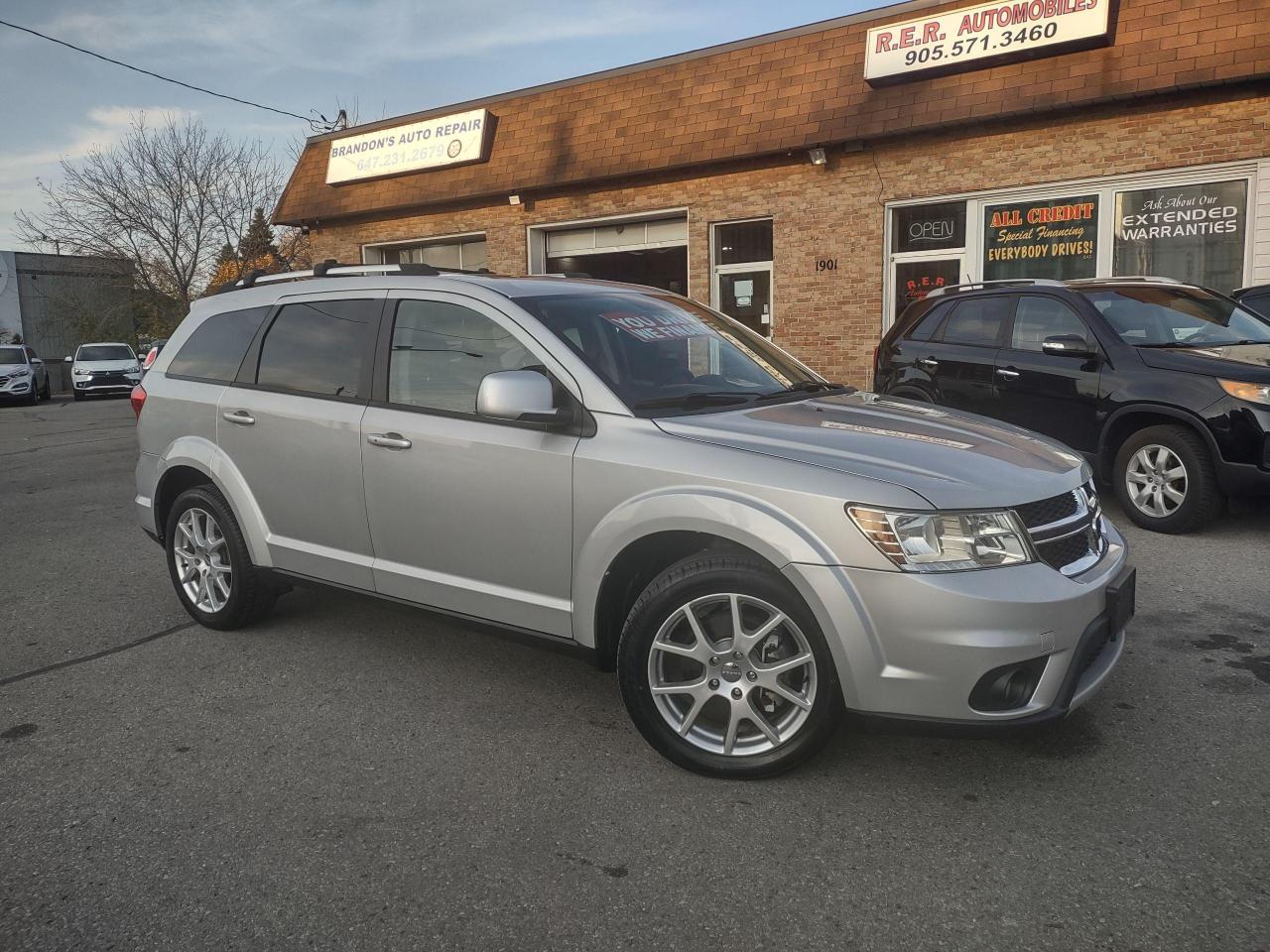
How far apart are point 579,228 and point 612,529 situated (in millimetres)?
13911

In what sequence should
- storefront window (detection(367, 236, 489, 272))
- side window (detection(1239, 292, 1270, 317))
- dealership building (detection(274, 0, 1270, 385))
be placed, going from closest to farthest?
1. side window (detection(1239, 292, 1270, 317))
2. dealership building (detection(274, 0, 1270, 385))
3. storefront window (detection(367, 236, 489, 272))

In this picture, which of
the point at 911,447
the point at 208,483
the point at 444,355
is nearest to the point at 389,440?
the point at 444,355

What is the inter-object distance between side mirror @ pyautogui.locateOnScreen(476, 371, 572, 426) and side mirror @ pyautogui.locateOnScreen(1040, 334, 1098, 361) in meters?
4.94

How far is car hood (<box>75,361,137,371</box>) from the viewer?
1090 inches

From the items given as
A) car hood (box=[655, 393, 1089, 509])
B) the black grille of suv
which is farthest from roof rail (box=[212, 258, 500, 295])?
the black grille of suv

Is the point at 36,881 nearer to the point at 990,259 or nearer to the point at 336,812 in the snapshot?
the point at 336,812

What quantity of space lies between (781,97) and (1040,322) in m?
7.21

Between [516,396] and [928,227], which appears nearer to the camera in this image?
[516,396]

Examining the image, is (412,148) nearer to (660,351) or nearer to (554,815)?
(660,351)

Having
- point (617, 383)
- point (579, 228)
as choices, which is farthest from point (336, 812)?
point (579, 228)

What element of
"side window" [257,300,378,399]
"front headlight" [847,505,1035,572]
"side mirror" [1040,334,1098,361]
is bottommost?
"front headlight" [847,505,1035,572]

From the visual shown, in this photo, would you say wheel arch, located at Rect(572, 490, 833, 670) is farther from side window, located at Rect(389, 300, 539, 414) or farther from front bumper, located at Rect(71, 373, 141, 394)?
front bumper, located at Rect(71, 373, 141, 394)

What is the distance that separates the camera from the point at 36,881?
104 inches

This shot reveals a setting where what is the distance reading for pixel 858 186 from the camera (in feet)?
42.8
